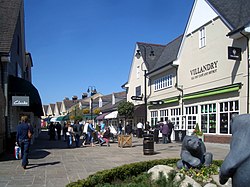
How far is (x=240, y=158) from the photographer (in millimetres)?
2393

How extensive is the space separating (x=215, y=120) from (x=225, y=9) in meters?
8.01

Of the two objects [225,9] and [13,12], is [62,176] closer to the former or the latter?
[13,12]

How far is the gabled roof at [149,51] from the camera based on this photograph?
33.2m

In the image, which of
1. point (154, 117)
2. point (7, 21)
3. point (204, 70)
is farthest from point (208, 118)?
point (7, 21)

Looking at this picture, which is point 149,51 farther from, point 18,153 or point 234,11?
point 18,153

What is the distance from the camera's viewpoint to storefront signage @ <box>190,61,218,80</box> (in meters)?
20.3

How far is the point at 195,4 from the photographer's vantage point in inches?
923

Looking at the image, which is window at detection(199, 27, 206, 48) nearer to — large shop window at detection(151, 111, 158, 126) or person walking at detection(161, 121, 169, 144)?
person walking at detection(161, 121, 169, 144)

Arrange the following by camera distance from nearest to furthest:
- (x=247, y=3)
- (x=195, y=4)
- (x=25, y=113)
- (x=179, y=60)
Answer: (x=247, y=3) < (x=25, y=113) < (x=195, y=4) < (x=179, y=60)

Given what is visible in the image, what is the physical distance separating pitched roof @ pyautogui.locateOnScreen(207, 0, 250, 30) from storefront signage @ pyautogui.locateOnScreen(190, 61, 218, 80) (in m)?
3.01

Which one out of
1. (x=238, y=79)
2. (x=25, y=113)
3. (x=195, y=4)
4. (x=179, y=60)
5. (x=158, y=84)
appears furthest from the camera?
(x=158, y=84)

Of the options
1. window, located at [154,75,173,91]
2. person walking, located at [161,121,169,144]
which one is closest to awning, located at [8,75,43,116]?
person walking, located at [161,121,169,144]

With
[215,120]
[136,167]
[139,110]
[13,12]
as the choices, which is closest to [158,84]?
[139,110]

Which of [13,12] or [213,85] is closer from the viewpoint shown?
[13,12]
